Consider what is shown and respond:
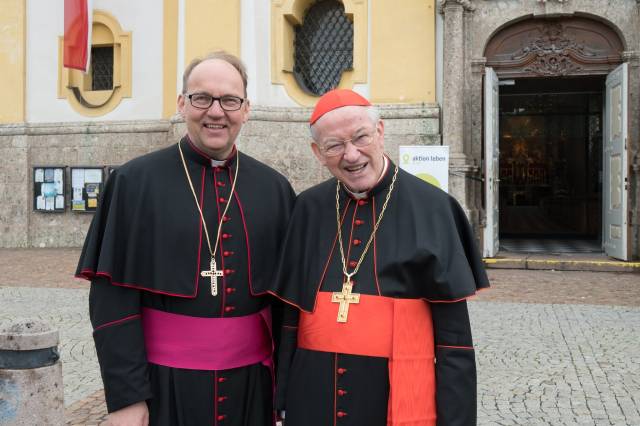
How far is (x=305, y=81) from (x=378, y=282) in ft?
35.1

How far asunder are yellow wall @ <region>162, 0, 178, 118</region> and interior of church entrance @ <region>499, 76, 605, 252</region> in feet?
21.9

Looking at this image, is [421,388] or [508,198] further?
[508,198]

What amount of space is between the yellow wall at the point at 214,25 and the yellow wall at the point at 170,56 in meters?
1.25

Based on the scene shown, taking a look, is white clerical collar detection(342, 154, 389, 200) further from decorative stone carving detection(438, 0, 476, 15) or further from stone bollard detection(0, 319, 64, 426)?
decorative stone carving detection(438, 0, 476, 15)

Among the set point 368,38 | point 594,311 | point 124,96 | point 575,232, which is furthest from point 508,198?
point 594,311

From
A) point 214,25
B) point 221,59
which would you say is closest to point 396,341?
point 221,59

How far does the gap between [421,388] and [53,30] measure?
13.5m

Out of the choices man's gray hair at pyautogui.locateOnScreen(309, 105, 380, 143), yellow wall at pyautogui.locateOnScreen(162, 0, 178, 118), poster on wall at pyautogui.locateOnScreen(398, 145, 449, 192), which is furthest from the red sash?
yellow wall at pyautogui.locateOnScreen(162, 0, 178, 118)

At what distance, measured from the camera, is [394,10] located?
Answer: 11.8m

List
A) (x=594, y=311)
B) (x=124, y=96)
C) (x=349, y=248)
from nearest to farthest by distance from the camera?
1. (x=349, y=248)
2. (x=594, y=311)
3. (x=124, y=96)

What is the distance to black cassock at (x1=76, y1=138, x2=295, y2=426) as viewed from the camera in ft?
7.73

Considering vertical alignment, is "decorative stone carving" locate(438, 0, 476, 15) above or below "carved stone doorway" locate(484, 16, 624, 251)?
above

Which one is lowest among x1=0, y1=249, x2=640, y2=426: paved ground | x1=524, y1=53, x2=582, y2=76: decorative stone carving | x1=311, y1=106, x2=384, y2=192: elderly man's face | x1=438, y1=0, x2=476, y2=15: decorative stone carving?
x1=0, y1=249, x2=640, y2=426: paved ground

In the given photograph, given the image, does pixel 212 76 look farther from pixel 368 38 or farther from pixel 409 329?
pixel 368 38
